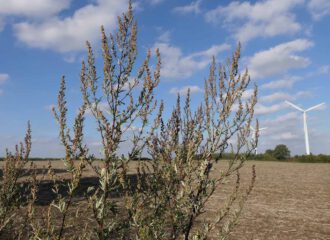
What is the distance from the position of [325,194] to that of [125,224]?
20.5 meters

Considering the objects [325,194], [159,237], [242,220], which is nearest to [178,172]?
[159,237]

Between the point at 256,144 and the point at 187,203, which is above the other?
the point at 256,144

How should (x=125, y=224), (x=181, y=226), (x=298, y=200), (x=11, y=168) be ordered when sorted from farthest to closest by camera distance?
(x=298, y=200)
(x=11, y=168)
(x=181, y=226)
(x=125, y=224)

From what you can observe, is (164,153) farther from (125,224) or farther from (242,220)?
(242,220)

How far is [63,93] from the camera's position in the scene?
4.73m

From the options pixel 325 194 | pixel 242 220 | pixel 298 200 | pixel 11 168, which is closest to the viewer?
pixel 11 168

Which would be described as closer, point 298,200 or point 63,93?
point 63,93

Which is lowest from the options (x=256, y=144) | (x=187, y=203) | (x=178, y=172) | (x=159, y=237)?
(x=159, y=237)

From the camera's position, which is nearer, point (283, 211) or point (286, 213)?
point (286, 213)

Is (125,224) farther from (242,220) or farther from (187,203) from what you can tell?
(242,220)

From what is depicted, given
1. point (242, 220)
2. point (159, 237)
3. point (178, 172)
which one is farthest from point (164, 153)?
point (242, 220)

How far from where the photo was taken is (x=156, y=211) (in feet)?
17.7

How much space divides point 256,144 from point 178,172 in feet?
3.98

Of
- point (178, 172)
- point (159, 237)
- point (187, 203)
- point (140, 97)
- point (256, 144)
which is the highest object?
point (140, 97)
